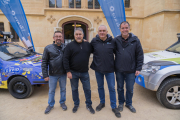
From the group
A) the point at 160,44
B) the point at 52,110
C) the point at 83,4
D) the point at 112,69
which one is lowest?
the point at 52,110

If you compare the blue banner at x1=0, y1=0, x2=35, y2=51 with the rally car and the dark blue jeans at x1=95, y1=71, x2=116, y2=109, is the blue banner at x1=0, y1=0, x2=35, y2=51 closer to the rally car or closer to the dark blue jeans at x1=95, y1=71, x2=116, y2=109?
the dark blue jeans at x1=95, y1=71, x2=116, y2=109

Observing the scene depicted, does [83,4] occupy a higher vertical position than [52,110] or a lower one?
higher

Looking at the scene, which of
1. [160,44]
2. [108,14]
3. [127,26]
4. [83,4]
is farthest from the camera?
[83,4]

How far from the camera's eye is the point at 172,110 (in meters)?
2.79

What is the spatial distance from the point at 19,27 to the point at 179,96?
6264 millimetres

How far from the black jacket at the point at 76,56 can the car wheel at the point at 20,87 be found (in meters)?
1.46

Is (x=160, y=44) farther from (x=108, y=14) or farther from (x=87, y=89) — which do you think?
(x=87, y=89)

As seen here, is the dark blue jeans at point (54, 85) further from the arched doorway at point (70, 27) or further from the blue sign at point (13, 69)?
the arched doorway at point (70, 27)

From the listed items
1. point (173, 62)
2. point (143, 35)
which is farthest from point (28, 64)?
point (143, 35)

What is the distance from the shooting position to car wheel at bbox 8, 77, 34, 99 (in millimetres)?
3215

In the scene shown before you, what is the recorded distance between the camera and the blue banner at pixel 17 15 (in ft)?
16.7

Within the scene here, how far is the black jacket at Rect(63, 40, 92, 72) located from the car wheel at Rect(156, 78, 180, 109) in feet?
6.14

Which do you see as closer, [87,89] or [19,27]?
[87,89]

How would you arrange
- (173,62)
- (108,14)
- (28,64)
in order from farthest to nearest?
(108,14) → (28,64) → (173,62)
